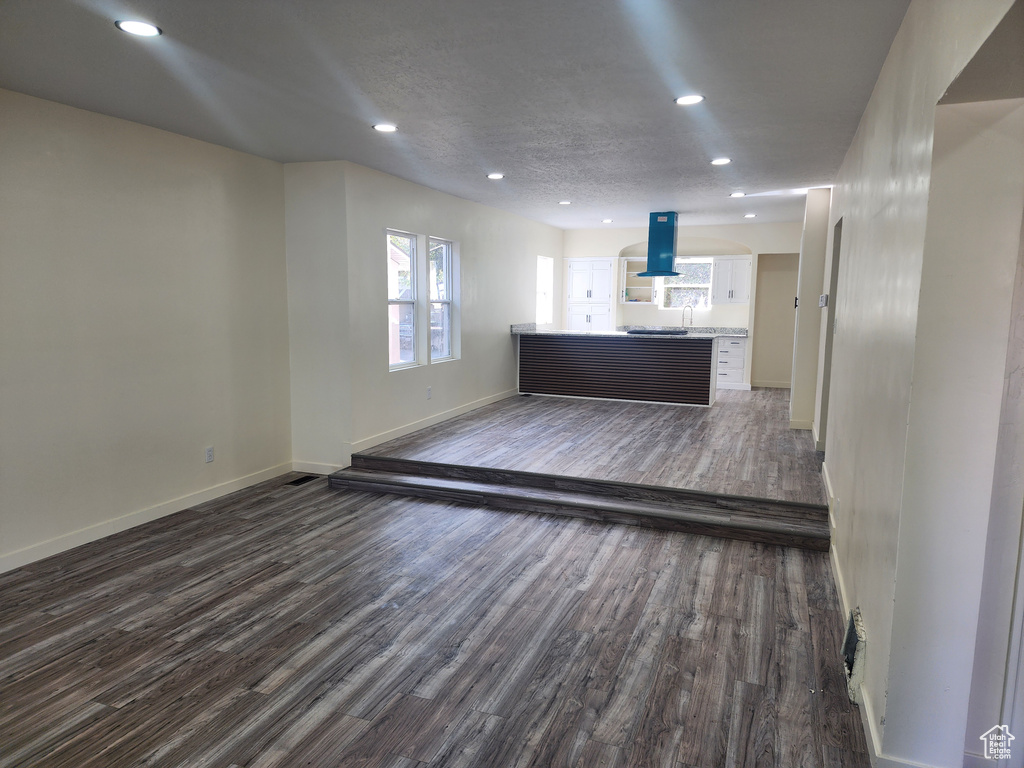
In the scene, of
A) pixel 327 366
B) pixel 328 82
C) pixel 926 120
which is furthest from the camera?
pixel 327 366

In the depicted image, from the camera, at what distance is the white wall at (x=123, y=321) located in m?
3.29

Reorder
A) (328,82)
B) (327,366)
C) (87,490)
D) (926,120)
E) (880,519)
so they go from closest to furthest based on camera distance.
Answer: (926,120), (880,519), (328,82), (87,490), (327,366)

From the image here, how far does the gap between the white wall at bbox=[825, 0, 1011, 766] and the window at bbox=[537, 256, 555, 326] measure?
6.62 meters

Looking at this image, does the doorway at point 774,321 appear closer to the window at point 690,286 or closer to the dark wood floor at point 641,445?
the window at point 690,286

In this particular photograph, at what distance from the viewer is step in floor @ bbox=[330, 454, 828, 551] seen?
3.84m

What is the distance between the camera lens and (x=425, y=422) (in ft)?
20.2

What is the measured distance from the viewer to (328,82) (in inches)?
120

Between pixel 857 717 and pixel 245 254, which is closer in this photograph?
pixel 857 717

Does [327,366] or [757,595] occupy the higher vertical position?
[327,366]

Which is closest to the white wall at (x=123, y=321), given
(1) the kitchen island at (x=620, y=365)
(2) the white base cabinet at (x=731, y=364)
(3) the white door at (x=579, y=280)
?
(1) the kitchen island at (x=620, y=365)

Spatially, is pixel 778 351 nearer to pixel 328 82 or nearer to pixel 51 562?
pixel 328 82

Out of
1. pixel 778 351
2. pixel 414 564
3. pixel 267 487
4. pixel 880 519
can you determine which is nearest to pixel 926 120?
pixel 880 519

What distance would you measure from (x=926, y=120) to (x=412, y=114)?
2645mm

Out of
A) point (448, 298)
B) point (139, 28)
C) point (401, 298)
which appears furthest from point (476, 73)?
point (448, 298)
